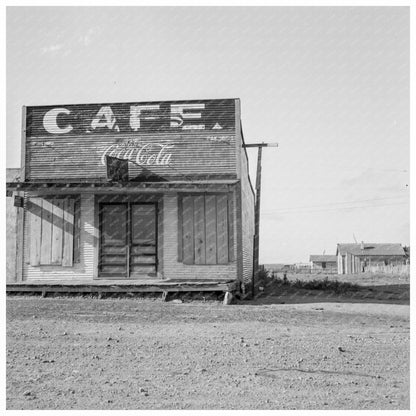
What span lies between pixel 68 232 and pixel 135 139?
11.7ft

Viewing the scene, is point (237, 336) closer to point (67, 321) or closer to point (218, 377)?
point (218, 377)

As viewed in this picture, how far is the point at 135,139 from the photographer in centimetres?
1728

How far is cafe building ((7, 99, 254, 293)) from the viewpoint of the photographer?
16.2 metres

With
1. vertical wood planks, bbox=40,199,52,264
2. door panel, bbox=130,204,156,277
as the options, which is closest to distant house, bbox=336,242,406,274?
door panel, bbox=130,204,156,277

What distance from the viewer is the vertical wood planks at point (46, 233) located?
16.8 metres

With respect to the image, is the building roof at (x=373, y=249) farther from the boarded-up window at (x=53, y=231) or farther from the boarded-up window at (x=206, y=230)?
the boarded-up window at (x=53, y=231)

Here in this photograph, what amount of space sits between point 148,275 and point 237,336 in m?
7.55

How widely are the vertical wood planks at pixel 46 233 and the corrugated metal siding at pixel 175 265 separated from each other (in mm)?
3575

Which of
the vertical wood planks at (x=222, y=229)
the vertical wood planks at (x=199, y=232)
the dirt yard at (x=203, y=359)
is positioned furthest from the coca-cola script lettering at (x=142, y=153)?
the dirt yard at (x=203, y=359)

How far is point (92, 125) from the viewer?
17516 millimetres

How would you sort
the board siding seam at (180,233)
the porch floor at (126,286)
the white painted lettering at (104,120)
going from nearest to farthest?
1. the porch floor at (126,286)
2. the board siding seam at (180,233)
3. the white painted lettering at (104,120)

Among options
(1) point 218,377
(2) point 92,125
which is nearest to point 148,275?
(2) point 92,125
